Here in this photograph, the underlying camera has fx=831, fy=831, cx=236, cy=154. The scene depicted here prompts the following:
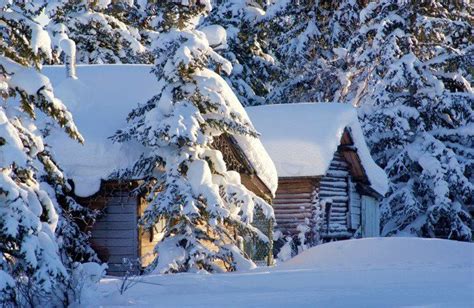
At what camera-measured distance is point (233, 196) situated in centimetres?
1767

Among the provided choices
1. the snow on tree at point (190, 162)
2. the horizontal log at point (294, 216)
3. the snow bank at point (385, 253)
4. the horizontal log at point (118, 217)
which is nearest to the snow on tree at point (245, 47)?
the horizontal log at point (294, 216)

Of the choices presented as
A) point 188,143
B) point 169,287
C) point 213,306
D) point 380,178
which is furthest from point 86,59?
point 213,306

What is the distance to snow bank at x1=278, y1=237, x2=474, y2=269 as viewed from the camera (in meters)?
16.7

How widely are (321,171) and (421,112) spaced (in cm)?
675

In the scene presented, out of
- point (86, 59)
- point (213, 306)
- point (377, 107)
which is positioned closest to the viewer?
point (213, 306)

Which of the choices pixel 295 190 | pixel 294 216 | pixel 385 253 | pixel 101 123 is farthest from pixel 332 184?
pixel 385 253

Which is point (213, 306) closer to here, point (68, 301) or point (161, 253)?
point (68, 301)

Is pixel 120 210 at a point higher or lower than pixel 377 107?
lower

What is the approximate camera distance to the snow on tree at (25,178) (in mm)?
10125

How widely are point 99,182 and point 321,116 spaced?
12995 millimetres

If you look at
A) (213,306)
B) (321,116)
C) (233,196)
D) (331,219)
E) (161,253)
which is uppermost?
(321,116)

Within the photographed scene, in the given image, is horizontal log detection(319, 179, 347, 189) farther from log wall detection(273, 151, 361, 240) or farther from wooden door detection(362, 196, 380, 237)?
wooden door detection(362, 196, 380, 237)

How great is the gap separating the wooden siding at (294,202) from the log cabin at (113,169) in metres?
6.42

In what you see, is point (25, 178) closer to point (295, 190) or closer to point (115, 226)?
point (115, 226)
